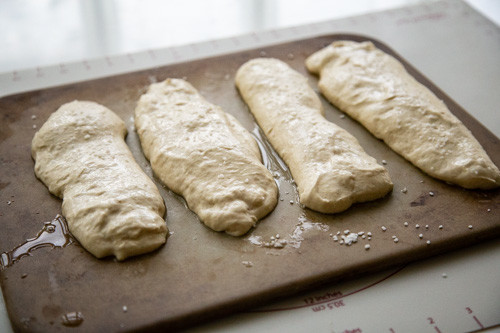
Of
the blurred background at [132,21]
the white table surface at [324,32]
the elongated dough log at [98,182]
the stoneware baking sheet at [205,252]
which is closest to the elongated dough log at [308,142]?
the stoneware baking sheet at [205,252]

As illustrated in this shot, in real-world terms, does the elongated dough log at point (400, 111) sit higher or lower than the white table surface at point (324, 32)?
higher

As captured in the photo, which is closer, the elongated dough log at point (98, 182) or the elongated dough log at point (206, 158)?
the elongated dough log at point (98, 182)

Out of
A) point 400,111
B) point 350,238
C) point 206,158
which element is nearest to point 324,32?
point 400,111

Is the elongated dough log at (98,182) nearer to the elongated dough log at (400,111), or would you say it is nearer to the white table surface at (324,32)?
the white table surface at (324,32)

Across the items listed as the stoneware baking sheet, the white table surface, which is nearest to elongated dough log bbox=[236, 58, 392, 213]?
the stoneware baking sheet

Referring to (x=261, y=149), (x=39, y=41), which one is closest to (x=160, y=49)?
(x=39, y=41)

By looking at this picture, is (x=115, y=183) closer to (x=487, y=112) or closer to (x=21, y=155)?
(x=21, y=155)

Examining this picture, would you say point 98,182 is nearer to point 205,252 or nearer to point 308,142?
point 205,252
